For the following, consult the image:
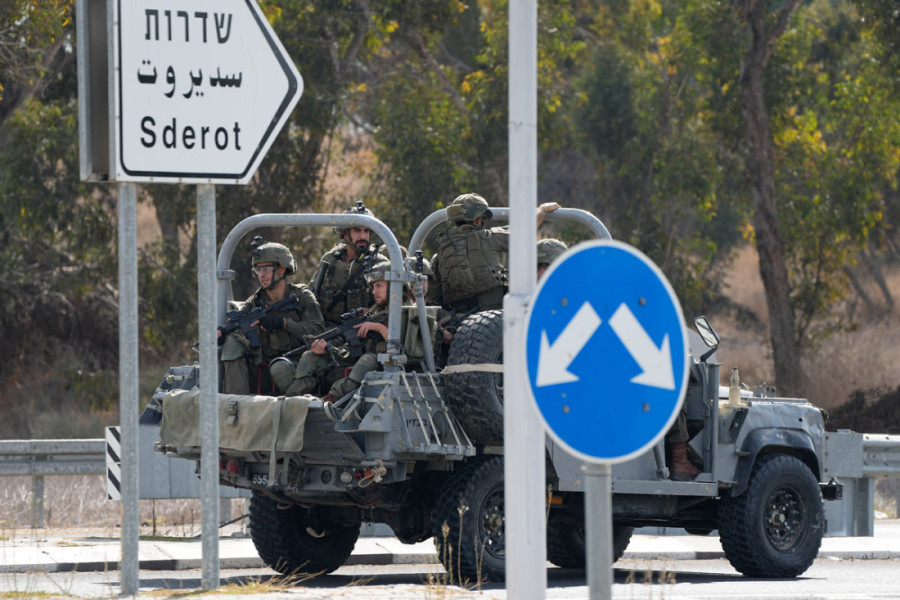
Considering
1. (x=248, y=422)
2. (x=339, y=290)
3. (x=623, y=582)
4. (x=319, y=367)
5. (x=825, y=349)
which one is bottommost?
(x=623, y=582)

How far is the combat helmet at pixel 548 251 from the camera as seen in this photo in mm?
11992

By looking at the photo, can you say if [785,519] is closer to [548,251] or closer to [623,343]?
[548,251]

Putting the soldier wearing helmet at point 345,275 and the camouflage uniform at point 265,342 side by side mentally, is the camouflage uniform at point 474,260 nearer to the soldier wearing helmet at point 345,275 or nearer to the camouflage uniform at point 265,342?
the soldier wearing helmet at point 345,275

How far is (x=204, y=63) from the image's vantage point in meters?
6.93

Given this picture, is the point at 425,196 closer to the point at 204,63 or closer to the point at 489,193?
the point at 489,193

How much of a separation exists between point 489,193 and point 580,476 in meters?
17.5

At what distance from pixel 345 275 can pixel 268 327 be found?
1031 millimetres

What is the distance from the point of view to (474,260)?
12242 millimetres

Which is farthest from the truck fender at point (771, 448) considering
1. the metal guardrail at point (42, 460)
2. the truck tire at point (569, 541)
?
the metal guardrail at point (42, 460)

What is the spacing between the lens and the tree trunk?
28531 millimetres

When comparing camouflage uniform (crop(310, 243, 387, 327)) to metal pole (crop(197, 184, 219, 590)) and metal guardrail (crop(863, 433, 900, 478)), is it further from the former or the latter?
metal guardrail (crop(863, 433, 900, 478))

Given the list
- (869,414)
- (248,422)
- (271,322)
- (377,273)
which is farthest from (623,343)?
(869,414)

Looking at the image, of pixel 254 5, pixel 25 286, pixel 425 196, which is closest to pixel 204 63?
pixel 254 5

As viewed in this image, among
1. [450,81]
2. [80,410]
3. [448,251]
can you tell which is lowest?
[80,410]
